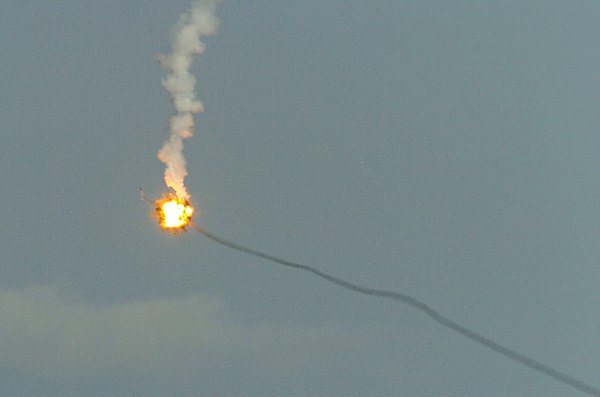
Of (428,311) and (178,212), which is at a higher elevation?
(178,212)

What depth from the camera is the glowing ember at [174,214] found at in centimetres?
16412

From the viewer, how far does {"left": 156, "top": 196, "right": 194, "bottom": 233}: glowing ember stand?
6462 inches

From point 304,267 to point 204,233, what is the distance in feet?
20.7

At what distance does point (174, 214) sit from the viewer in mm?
164375

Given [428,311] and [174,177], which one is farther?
[174,177]

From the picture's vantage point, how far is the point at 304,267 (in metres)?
161

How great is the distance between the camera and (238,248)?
16288cm

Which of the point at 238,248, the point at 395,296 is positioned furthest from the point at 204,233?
the point at 395,296

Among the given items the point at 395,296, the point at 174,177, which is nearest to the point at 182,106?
the point at 174,177

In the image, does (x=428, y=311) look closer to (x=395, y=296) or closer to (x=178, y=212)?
(x=395, y=296)

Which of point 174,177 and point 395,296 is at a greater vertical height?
point 174,177

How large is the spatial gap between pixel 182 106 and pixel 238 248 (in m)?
9.02

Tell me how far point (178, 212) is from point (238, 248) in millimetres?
4449

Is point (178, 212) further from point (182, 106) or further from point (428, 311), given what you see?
point (428, 311)
